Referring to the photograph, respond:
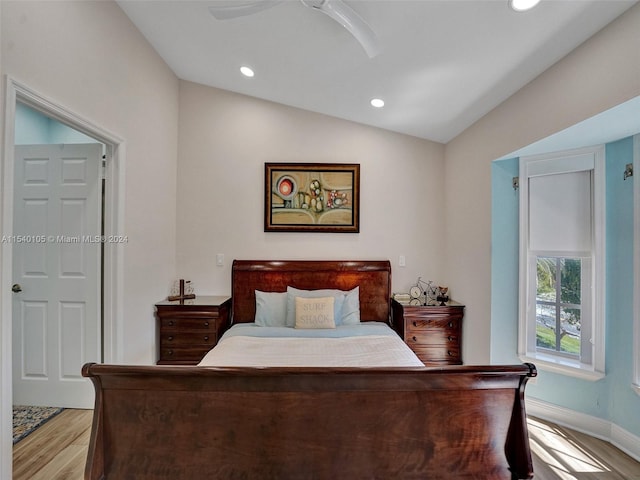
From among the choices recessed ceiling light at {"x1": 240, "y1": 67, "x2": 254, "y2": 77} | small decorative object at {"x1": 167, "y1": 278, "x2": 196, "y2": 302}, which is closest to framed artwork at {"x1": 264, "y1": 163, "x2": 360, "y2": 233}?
recessed ceiling light at {"x1": 240, "y1": 67, "x2": 254, "y2": 77}

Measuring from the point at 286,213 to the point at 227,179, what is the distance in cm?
78

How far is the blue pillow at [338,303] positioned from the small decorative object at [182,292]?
1076 mm

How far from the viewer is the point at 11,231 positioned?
154cm

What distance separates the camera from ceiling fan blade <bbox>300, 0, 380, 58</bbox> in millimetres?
1592

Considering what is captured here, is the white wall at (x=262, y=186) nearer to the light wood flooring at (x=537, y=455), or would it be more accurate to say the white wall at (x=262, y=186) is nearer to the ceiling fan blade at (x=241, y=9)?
the light wood flooring at (x=537, y=455)

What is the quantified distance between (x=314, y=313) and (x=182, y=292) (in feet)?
4.63

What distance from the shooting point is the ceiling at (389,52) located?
1.77 m

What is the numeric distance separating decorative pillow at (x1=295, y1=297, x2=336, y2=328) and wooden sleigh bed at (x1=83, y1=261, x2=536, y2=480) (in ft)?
4.99

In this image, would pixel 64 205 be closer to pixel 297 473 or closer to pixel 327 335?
pixel 327 335

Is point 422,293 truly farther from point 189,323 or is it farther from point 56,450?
point 56,450

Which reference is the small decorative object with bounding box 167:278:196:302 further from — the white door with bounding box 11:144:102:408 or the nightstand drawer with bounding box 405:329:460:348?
the nightstand drawer with bounding box 405:329:460:348

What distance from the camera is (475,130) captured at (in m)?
2.97

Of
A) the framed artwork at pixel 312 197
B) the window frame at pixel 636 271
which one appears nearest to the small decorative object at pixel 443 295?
the framed artwork at pixel 312 197

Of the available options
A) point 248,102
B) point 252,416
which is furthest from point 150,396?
point 248,102
